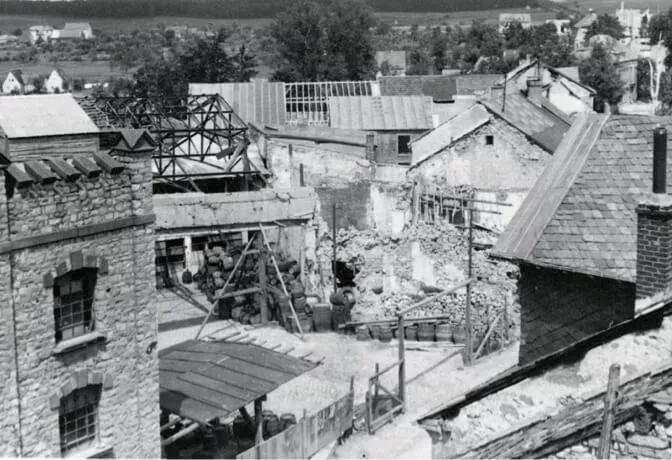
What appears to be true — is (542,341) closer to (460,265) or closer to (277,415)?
(277,415)

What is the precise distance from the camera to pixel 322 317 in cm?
2742

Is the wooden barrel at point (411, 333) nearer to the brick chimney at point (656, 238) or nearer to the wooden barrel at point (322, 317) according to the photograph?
the wooden barrel at point (322, 317)

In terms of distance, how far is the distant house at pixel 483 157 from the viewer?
30.8 metres

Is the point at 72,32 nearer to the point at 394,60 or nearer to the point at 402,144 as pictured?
the point at 394,60

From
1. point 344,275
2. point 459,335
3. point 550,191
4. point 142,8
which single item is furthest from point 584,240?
point 142,8

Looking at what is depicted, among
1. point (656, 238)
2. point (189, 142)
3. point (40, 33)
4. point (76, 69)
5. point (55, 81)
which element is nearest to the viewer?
point (656, 238)

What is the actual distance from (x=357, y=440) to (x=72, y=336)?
748 centimetres

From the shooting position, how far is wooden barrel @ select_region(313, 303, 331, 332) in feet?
89.9

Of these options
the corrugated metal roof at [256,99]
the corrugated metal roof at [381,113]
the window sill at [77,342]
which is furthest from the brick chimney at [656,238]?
the corrugated metal roof at [256,99]

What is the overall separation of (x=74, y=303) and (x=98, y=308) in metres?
0.45

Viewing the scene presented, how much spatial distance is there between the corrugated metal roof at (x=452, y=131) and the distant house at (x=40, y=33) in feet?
472

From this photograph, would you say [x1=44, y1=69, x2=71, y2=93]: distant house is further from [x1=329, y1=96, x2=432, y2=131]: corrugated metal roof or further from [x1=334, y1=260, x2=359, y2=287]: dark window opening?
[x1=334, y1=260, x2=359, y2=287]: dark window opening

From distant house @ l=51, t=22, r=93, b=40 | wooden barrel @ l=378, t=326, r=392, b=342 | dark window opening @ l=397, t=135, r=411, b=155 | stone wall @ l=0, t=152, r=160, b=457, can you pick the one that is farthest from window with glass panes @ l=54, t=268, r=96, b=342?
distant house @ l=51, t=22, r=93, b=40

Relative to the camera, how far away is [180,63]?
7094cm
